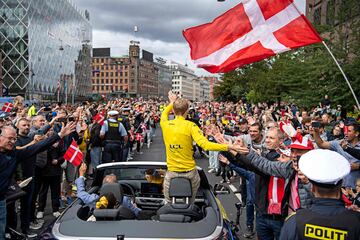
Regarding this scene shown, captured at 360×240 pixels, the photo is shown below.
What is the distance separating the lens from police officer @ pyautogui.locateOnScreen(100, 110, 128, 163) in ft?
34.9

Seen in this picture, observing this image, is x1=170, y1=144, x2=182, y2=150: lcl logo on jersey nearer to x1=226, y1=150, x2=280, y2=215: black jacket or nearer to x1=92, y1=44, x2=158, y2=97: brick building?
x1=226, y1=150, x2=280, y2=215: black jacket

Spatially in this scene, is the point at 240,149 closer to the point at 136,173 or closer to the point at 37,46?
the point at 136,173

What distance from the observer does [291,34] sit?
656 cm

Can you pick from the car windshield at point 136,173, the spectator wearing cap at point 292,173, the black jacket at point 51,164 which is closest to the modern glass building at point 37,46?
the black jacket at point 51,164

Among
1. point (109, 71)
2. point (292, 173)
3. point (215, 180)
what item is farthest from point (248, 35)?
point (109, 71)

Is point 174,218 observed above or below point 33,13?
below

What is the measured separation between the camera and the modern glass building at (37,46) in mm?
60500

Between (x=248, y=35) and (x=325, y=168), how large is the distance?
4.86m

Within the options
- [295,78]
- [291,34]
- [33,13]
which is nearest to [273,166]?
[291,34]

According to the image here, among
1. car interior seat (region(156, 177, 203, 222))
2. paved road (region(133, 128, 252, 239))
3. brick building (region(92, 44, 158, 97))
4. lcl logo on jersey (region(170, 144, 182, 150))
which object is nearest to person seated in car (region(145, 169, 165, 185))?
lcl logo on jersey (region(170, 144, 182, 150))

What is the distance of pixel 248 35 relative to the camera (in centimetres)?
684

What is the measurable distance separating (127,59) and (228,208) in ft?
555

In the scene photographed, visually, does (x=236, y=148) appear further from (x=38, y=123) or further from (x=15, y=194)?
(x=38, y=123)

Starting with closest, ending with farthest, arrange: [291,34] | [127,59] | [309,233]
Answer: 1. [309,233]
2. [291,34]
3. [127,59]
